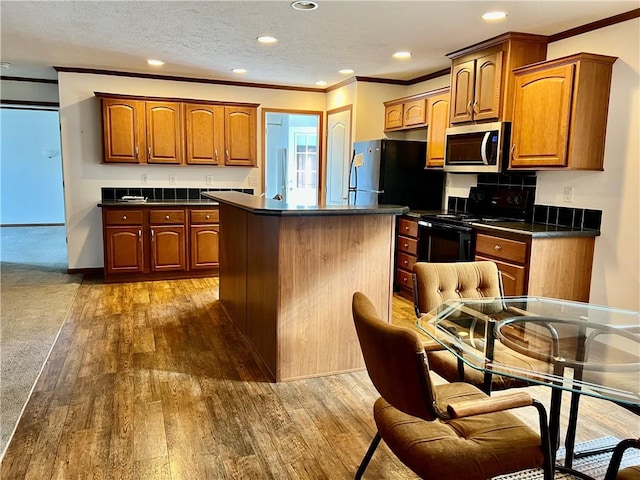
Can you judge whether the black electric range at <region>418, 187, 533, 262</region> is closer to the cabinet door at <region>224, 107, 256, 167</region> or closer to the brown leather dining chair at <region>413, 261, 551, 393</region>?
the brown leather dining chair at <region>413, 261, 551, 393</region>

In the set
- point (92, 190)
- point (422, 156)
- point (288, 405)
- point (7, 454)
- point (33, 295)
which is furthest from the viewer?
point (92, 190)

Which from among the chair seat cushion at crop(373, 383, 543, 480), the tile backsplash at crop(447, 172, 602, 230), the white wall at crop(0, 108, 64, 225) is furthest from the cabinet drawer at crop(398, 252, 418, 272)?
the white wall at crop(0, 108, 64, 225)

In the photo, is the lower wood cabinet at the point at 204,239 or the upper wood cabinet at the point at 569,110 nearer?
the upper wood cabinet at the point at 569,110

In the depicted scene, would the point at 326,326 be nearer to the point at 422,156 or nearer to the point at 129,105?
the point at 422,156

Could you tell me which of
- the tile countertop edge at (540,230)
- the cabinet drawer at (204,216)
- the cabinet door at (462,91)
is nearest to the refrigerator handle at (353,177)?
the cabinet door at (462,91)

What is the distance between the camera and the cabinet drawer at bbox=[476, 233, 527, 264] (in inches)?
135

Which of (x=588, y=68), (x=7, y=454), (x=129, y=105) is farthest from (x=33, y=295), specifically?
(x=588, y=68)

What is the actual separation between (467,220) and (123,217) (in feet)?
11.9

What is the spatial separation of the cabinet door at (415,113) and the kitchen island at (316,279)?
2316mm

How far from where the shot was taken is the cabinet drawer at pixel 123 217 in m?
5.24

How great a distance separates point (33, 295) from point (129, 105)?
7.49 ft

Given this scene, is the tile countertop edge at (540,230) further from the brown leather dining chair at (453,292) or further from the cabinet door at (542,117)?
the brown leather dining chair at (453,292)

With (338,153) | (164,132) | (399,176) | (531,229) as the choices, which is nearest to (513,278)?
(531,229)

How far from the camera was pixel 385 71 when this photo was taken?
17.2 ft
